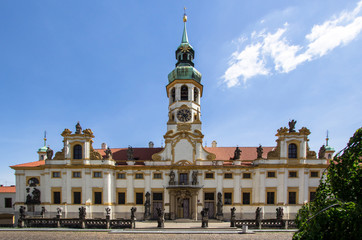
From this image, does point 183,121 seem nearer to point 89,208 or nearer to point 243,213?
point 243,213

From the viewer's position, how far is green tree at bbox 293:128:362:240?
6.39 metres

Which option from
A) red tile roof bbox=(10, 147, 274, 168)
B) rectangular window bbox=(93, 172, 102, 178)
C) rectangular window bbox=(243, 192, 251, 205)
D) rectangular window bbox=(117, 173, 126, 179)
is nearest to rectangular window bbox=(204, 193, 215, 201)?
rectangular window bbox=(243, 192, 251, 205)

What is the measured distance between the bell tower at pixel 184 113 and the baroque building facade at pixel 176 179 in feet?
0.48

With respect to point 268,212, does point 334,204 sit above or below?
above

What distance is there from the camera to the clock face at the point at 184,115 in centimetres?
3575

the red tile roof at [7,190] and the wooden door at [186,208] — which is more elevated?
the wooden door at [186,208]

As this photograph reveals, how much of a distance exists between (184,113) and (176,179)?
10010 mm

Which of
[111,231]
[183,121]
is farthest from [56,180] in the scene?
[183,121]

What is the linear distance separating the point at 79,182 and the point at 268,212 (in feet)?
86.8

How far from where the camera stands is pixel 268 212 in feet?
103

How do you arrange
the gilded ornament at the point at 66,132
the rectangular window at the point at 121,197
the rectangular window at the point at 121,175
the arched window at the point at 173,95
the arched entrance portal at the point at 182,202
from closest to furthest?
1. the arched entrance portal at the point at 182,202
2. the gilded ornament at the point at 66,132
3. the rectangular window at the point at 121,197
4. the rectangular window at the point at 121,175
5. the arched window at the point at 173,95

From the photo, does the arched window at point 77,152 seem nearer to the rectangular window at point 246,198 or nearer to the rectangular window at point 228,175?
the rectangular window at point 228,175

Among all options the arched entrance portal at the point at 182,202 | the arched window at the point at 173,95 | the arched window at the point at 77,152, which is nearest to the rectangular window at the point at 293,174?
the arched entrance portal at the point at 182,202

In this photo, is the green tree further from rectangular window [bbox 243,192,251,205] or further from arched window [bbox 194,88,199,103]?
arched window [bbox 194,88,199,103]
